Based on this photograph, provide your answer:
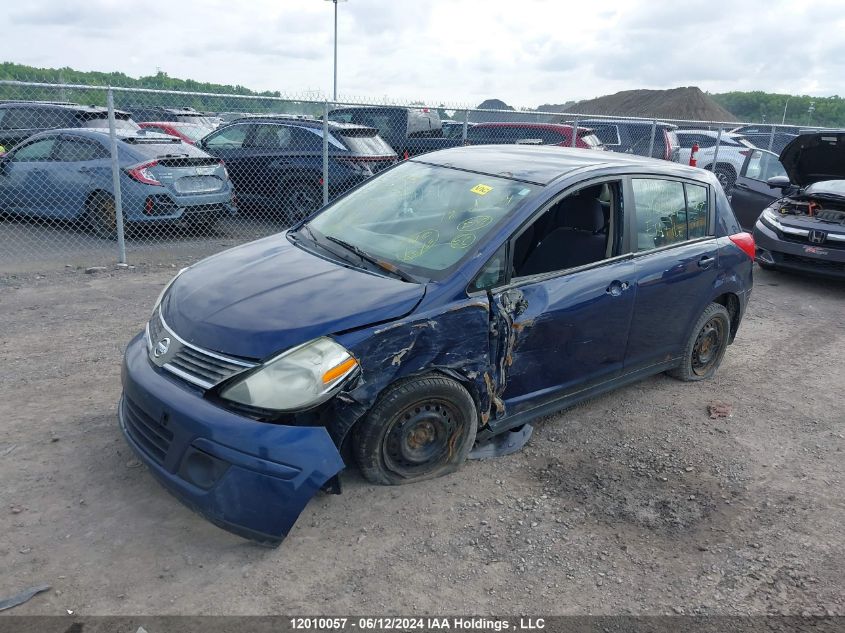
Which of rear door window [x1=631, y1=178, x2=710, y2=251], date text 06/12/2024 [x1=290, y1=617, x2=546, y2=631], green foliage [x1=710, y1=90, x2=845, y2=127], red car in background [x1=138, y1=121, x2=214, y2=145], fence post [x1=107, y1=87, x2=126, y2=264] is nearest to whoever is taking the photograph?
date text 06/12/2024 [x1=290, y1=617, x2=546, y2=631]

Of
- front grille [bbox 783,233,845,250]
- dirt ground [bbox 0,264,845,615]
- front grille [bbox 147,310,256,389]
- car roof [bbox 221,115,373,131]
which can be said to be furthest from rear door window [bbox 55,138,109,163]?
front grille [bbox 783,233,845,250]

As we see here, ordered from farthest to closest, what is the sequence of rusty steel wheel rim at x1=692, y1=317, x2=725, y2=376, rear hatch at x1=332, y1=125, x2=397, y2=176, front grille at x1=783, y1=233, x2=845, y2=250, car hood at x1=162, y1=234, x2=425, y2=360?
rear hatch at x1=332, y1=125, x2=397, y2=176
front grille at x1=783, y1=233, x2=845, y2=250
rusty steel wheel rim at x1=692, y1=317, x2=725, y2=376
car hood at x1=162, y1=234, x2=425, y2=360

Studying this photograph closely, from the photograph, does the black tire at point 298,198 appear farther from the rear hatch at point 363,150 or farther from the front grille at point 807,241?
the front grille at point 807,241

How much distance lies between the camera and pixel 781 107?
7069cm

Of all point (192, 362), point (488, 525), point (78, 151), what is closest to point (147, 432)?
point (192, 362)

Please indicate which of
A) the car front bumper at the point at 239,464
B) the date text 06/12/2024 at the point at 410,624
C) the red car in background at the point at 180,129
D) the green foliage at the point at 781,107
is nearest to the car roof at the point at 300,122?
the red car in background at the point at 180,129

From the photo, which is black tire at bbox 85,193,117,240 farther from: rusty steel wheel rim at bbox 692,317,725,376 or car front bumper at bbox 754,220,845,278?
car front bumper at bbox 754,220,845,278

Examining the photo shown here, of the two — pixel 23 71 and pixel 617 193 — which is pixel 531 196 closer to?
pixel 617 193

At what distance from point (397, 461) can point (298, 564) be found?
715 mm

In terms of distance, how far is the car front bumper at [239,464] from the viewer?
2816 millimetres

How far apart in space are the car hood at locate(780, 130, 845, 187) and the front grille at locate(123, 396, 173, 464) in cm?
851

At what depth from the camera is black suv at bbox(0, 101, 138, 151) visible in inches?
429

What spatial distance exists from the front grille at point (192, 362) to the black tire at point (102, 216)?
6.30m

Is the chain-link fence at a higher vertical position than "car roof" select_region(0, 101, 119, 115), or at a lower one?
lower
